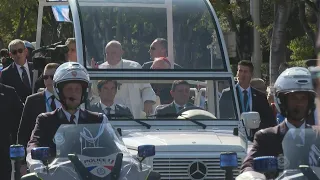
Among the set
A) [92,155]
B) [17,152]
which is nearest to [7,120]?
[17,152]

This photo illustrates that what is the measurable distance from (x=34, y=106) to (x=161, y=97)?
4.59 ft

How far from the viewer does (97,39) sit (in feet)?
35.7

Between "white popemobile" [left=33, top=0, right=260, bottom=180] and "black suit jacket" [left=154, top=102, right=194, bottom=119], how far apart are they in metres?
0.07

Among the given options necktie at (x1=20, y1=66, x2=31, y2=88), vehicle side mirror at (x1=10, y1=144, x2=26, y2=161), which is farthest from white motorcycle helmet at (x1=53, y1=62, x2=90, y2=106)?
necktie at (x1=20, y1=66, x2=31, y2=88)

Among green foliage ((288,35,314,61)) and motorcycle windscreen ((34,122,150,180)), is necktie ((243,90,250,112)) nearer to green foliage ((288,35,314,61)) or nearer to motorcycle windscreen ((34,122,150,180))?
motorcycle windscreen ((34,122,150,180))

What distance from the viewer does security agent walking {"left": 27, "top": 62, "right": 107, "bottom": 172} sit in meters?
8.16

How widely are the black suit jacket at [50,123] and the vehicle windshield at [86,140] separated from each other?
69 centimetres

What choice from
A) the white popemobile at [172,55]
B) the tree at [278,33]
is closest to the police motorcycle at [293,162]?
the white popemobile at [172,55]

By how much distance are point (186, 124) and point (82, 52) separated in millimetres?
1419

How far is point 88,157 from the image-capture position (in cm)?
701

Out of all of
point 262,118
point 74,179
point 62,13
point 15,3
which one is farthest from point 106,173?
point 15,3

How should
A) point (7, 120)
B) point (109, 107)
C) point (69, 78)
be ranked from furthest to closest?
1. point (7, 120)
2. point (109, 107)
3. point (69, 78)

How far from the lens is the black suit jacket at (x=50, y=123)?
321 inches

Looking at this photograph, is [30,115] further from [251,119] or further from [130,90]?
[251,119]
